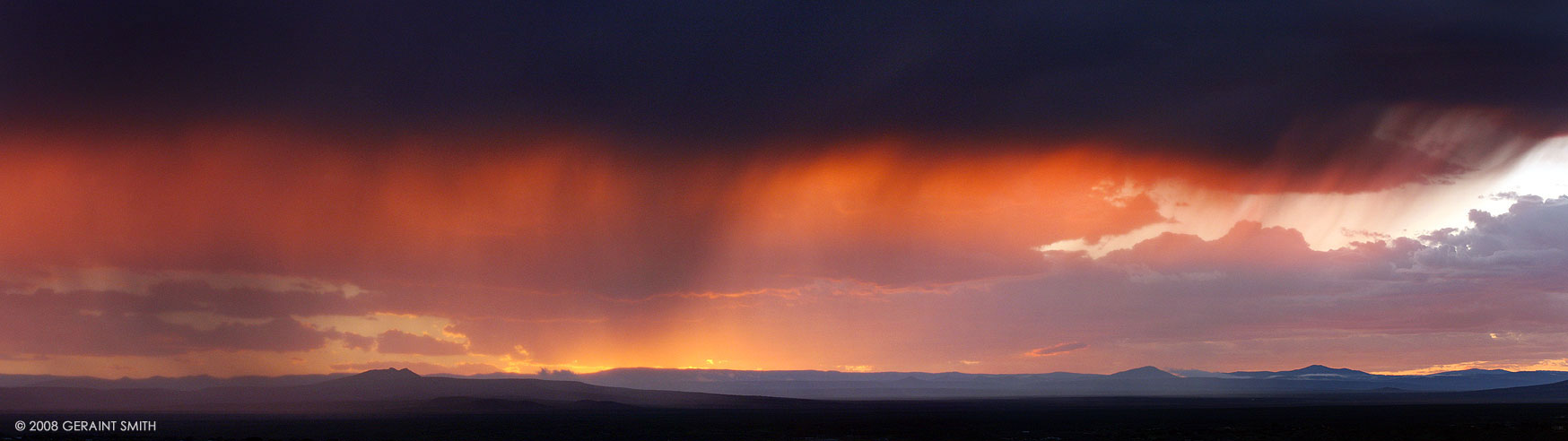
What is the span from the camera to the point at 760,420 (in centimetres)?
10156

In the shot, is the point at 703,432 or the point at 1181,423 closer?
the point at 703,432

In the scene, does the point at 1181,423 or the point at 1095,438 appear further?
the point at 1181,423

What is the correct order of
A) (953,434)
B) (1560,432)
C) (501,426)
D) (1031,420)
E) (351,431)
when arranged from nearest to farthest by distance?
(1560,432) → (953,434) → (351,431) → (501,426) → (1031,420)

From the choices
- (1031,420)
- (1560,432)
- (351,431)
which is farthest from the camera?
(1031,420)

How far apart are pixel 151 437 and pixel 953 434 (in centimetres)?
5209

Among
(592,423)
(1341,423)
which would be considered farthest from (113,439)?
(1341,423)

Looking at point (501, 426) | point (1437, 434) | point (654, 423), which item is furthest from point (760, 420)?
point (1437, 434)

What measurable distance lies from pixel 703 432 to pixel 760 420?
86.2ft

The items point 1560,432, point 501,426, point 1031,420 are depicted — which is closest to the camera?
point 1560,432

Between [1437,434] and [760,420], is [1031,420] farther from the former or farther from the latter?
[1437,434]

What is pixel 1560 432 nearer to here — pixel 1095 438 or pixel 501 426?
pixel 1095 438

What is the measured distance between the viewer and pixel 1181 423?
86812 millimetres

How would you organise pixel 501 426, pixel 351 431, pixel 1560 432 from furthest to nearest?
1. pixel 501 426
2. pixel 351 431
3. pixel 1560 432

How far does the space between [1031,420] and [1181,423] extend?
15555mm
